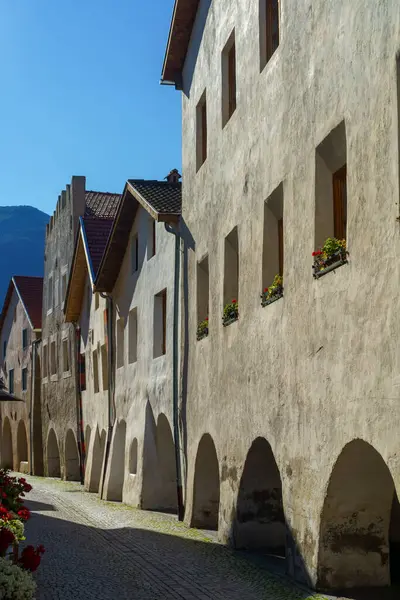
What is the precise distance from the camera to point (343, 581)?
10.7 m

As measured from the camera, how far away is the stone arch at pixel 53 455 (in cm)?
3938

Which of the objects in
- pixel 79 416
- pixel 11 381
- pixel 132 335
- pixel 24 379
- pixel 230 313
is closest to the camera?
pixel 230 313

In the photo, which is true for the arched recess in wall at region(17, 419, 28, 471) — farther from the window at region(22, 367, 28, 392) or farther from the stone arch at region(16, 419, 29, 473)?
the window at region(22, 367, 28, 392)

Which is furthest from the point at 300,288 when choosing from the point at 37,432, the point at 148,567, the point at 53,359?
the point at 37,432

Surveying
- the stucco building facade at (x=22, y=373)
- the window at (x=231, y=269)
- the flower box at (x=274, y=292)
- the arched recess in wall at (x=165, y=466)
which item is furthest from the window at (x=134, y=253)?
the stucco building facade at (x=22, y=373)

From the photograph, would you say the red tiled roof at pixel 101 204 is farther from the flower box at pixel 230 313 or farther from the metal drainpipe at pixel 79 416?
the flower box at pixel 230 313

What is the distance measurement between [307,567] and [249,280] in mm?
4792

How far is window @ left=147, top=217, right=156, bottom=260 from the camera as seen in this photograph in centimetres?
2370

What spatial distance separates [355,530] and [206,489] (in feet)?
24.8

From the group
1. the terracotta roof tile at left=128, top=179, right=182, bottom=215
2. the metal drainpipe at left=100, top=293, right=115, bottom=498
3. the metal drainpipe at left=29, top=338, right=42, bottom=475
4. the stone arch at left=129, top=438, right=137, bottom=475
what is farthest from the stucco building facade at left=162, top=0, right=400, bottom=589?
the metal drainpipe at left=29, top=338, right=42, bottom=475

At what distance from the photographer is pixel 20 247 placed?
593 ft

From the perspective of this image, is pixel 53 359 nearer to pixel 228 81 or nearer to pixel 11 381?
pixel 11 381

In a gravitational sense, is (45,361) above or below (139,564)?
above

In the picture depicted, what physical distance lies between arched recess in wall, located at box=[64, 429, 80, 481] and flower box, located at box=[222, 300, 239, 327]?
21.3 metres
